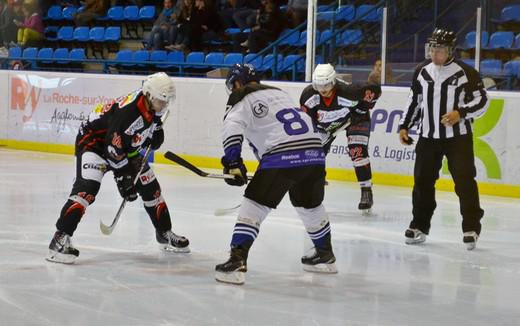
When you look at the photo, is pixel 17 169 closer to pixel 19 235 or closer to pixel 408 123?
pixel 19 235

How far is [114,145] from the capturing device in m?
5.53

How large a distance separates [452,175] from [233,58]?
22.6 feet

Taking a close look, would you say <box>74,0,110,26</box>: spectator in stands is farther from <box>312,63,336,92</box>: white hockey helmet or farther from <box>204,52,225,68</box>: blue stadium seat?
<box>312,63,336,92</box>: white hockey helmet

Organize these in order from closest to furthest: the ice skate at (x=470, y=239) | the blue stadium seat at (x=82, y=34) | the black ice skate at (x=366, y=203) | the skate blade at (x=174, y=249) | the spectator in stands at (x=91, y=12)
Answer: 1. the skate blade at (x=174, y=249)
2. the ice skate at (x=470, y=239)
3. the black ice skate at (x=366, y=203)
4. the blue stadium seat at (x=82, y=34)
5. the spectator in stands at (x=91, y=12)

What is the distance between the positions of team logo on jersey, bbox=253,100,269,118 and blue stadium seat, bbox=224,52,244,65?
7879mm

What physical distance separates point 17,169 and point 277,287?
6.13m

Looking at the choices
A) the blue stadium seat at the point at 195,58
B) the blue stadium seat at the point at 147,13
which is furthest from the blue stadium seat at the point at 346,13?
the blue stadium seat at the point at 147,13

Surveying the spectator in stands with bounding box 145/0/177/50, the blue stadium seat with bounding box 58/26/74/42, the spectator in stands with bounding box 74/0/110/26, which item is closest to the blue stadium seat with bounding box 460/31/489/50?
the spectator in stands with bounding box 145/0/177/50

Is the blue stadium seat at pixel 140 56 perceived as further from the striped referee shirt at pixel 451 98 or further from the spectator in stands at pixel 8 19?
the striped referee shirt at pixel 451 98

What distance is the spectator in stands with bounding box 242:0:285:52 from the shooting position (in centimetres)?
1297

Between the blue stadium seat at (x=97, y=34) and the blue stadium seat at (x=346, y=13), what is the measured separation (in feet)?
19.7

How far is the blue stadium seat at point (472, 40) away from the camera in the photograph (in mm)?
9555

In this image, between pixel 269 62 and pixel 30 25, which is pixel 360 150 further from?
pixel 30 25

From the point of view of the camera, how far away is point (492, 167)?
947cm
